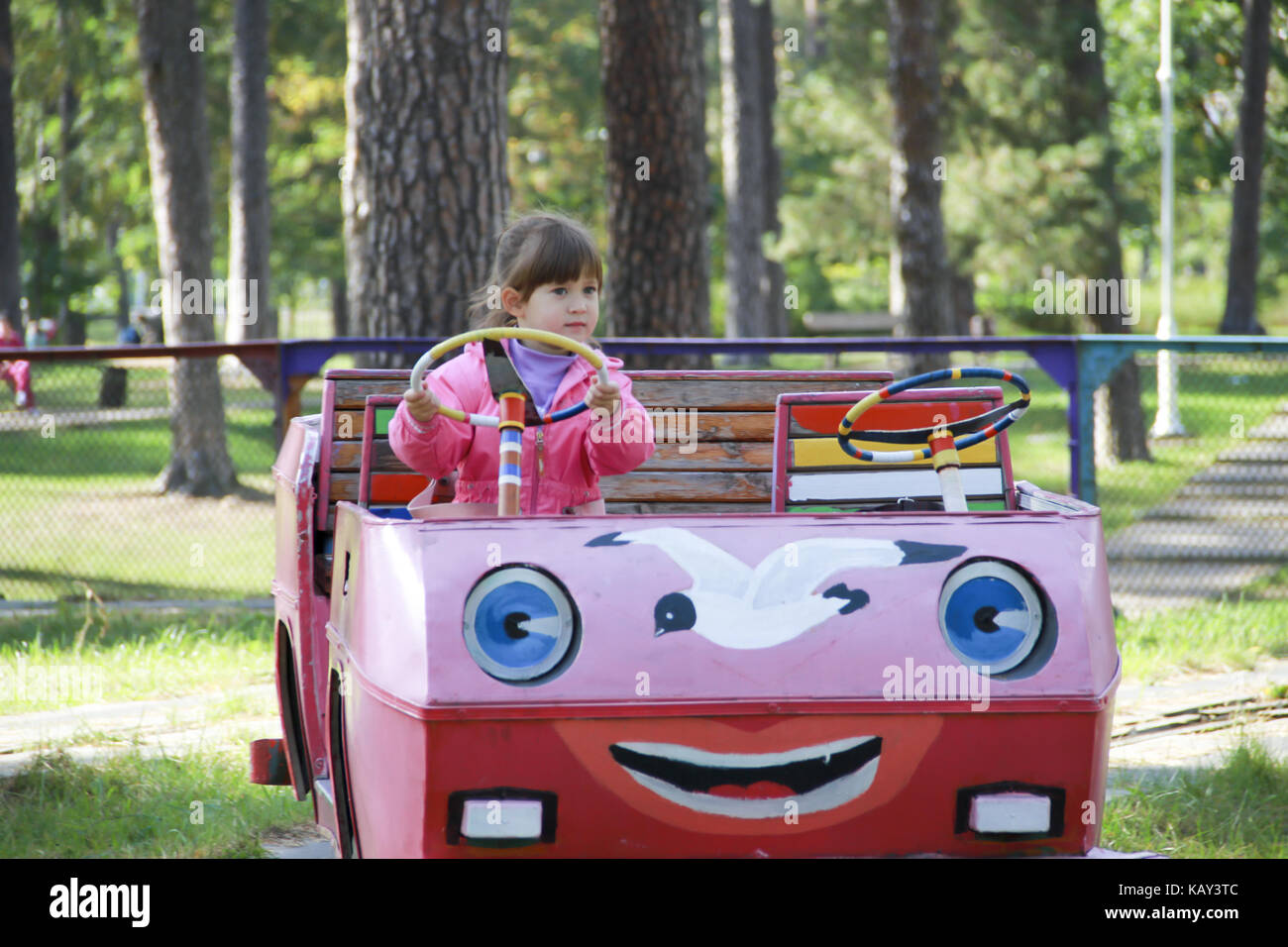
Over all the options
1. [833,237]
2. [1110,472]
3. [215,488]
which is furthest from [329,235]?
[1110,472]

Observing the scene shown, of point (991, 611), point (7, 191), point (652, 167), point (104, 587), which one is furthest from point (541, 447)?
point (7, 191)

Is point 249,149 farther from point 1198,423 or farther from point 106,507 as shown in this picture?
point 1198,423

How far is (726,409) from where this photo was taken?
198 inches

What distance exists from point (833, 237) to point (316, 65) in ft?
33.4

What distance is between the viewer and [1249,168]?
22641 mm

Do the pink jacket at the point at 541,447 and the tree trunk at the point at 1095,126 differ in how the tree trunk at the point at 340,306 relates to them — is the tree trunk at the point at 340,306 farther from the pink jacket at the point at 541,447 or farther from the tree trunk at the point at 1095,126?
the pink jacket at the point at 541,447

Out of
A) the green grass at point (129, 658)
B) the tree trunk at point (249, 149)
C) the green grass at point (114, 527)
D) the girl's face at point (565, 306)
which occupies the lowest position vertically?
the green grass at point (129, 658)

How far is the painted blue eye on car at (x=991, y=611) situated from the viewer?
2.75 metres

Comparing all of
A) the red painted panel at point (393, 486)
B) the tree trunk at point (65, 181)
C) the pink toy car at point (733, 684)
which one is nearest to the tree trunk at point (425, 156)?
the red painted panel at point (393, 486)

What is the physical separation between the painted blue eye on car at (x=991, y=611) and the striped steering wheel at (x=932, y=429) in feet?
1.53

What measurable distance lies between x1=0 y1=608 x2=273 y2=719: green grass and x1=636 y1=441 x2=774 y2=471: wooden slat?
7.08 ft

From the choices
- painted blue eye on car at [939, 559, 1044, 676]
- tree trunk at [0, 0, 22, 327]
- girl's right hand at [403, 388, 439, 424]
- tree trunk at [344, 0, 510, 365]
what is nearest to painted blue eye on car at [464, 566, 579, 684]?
girl's right hand at [403, 388, 439, 424]

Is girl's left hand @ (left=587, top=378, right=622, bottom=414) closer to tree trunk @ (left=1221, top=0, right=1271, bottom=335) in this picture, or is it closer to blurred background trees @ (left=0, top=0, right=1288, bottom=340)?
blurred background trees @ (left=0, top=0, right=1288, bottom=340)

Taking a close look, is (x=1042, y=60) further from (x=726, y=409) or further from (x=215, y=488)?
(x=726, y=409)
